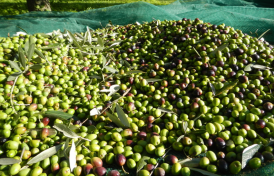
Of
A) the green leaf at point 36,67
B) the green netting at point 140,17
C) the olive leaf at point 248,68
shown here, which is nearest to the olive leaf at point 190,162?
the olive leaf at point 248,68

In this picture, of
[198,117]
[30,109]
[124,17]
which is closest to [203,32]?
[198,117]

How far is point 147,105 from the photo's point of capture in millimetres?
2111

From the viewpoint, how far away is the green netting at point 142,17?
3.66 metres

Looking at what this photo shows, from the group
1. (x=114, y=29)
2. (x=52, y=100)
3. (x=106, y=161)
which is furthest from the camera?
(x=114, y=29)

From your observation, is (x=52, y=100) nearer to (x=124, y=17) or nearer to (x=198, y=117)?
(x=198, y=117)

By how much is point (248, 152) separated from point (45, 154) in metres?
1.54

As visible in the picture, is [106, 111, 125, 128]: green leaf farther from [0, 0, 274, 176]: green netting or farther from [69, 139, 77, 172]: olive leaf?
[0, 0, 274, 176]: green netting

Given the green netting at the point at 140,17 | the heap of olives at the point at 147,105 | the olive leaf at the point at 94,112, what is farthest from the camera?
the green netting at the point at 140,17

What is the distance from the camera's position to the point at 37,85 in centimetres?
210

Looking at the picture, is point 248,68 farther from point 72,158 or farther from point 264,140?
point 72,158

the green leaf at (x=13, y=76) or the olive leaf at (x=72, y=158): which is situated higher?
the green leaf at (x=13, y=76)

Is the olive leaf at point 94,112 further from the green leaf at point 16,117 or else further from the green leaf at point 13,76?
the green leaf at point 13,76

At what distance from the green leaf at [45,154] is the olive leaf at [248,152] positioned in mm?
1402

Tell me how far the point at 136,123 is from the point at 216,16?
3.36m
